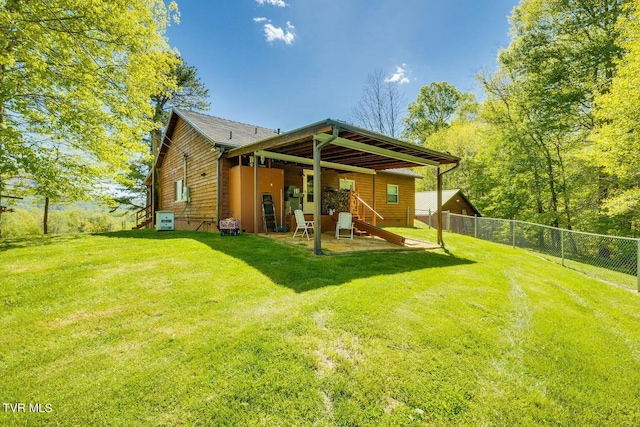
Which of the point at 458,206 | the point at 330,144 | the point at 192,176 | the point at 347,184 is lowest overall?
the point at 458,206

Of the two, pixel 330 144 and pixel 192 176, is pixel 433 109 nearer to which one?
pixel 192 176

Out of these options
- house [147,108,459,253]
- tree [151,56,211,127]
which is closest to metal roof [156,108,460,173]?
house [147,108,459,253]

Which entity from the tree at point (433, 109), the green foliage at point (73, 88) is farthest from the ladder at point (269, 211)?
the tree at point (433, 109)

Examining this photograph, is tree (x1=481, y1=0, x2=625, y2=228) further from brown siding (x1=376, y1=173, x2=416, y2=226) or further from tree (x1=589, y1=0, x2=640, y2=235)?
brown siding (x1=376, y1=173, x2=416, y2=226)

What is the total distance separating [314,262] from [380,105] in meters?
19.5

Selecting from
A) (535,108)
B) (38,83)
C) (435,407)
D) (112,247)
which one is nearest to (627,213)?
(535,108)

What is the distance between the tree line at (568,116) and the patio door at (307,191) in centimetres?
1037

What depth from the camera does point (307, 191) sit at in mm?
10180

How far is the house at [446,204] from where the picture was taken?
19.1 meters

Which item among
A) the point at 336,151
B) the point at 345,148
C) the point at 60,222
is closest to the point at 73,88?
the point at 336,151

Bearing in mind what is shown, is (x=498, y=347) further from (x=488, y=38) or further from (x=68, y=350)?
Result: (x=488, y=38)

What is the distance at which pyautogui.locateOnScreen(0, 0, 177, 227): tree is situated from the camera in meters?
6.49

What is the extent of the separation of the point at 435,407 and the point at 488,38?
830 inches

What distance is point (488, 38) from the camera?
640 inches
